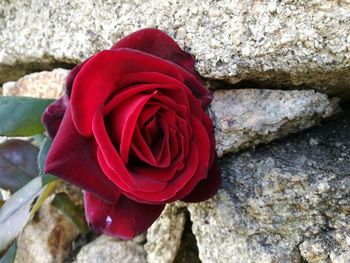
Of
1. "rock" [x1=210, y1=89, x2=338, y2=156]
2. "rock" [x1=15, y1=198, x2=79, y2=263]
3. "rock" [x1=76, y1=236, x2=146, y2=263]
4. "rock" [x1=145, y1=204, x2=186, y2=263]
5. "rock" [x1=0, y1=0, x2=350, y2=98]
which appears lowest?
"rock" [x1=15, y1=198, x2=79, y2=263]

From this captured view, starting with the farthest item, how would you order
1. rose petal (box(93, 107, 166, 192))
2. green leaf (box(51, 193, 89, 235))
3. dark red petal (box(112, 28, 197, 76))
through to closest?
1. green leaf (box(51, 193, 89, 235))
2. dark red petal (box(112, 28, 197, 76))
3. rose petal (box(93, 107, 166, 192))

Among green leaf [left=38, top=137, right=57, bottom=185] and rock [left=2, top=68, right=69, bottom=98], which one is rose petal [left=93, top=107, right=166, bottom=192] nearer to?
green leaf [left=38, top=137, right=57, bottom=185]

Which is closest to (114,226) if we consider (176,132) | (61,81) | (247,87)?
(176,132)

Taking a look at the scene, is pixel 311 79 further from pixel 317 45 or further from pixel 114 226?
pixel 114 226

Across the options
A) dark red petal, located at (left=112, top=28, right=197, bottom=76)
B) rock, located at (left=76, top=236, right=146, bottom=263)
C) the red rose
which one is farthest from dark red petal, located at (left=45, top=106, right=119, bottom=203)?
rock, located at (left=76, top=236, right=146, bottom=263)

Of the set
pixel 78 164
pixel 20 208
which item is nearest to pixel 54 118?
pixel 78 164

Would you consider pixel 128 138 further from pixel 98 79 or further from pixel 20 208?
pixel 20 208
